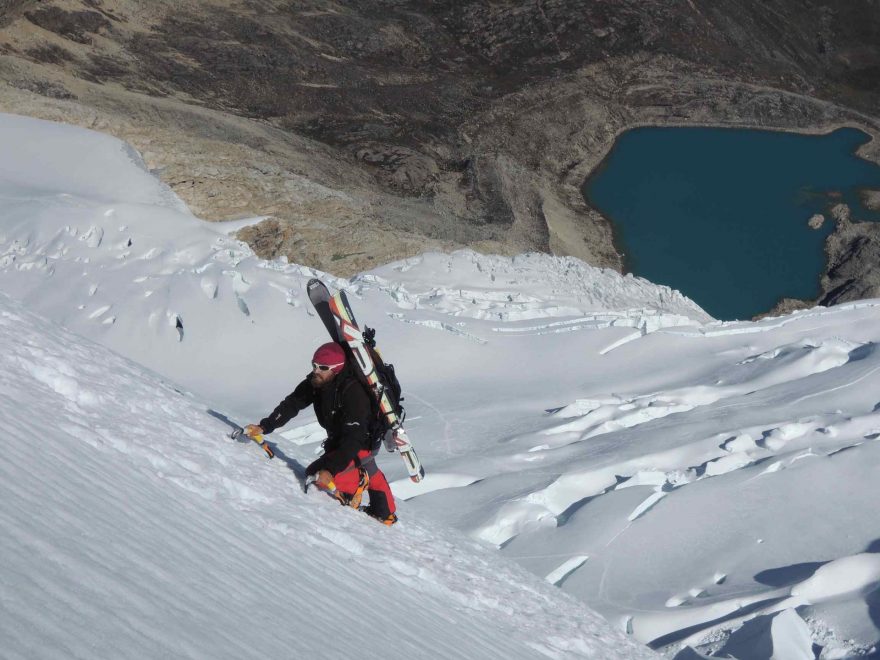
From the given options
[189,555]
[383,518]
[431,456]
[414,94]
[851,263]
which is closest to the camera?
[189,555]

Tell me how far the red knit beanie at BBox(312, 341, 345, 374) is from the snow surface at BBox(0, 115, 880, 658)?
636 millimetres

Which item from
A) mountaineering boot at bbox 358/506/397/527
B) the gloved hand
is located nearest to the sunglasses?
the gloved hand

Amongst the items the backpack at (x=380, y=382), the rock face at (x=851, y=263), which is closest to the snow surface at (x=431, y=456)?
the backpack at (x=380, y=382)

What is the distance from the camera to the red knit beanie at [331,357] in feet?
15.0

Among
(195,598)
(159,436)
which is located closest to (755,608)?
(159,436)

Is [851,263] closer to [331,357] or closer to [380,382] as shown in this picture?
[380,382]

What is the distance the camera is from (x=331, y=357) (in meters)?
4.59

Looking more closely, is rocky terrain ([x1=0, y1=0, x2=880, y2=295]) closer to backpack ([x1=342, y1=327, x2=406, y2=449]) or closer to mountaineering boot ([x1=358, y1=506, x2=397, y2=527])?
mountaineering boot ([x1=358, y1=506, x2=397, y2=527])

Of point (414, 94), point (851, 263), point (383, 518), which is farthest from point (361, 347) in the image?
point (414, 94)

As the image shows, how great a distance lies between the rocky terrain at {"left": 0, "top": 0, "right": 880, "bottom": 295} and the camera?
681 inches

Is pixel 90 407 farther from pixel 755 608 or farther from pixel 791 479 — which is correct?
pixel 791 479

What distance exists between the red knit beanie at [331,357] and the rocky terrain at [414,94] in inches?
437

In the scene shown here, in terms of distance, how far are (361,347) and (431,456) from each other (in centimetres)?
484

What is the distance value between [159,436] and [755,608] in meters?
4.06
